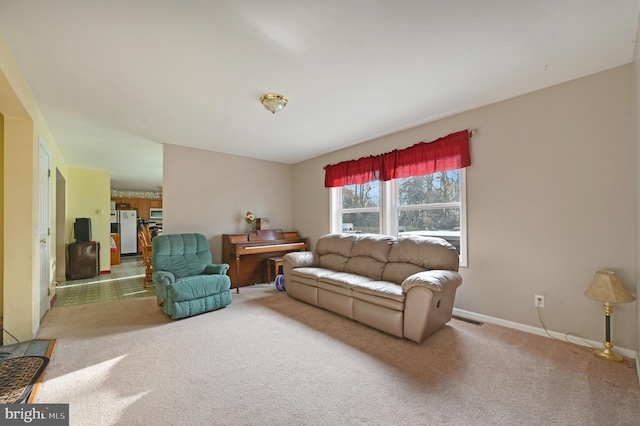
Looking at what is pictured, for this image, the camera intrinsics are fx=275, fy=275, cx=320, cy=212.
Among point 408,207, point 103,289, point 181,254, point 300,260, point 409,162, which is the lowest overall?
point 103,289

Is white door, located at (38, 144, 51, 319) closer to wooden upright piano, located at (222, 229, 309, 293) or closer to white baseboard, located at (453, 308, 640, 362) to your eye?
wooden upright piano, located at (222, 229, 309, 293)

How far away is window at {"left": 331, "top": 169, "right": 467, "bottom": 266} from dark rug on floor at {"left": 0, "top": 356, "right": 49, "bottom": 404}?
380cm

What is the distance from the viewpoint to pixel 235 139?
4195 mm

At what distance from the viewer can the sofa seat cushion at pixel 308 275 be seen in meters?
3.54

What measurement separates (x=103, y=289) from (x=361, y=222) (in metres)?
4.52

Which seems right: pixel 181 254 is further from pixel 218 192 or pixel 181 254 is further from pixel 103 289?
pixel 103 289

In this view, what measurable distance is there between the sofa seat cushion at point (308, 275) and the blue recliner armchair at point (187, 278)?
896 millimetres

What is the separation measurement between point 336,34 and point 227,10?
690mm

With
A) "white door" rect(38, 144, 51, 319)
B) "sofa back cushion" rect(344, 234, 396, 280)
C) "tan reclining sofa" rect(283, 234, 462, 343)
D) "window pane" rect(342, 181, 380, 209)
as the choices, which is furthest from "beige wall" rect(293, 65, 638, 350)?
"white door" rect(38, 144, 51, 319)

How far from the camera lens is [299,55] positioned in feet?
6.82

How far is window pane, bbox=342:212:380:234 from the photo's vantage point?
14.3 ft

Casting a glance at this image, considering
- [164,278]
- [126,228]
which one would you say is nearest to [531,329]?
[164,278]
